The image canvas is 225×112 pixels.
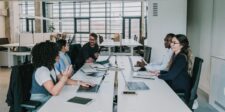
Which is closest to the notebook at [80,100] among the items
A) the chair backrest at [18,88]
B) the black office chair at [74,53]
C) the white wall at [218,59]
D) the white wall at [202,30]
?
the chair backrest at [18,88]

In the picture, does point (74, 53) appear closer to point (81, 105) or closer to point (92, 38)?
point (92, 38)

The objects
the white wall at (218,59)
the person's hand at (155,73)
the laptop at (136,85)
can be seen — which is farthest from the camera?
the white wall at (218,59)

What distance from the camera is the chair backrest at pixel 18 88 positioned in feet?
7.77

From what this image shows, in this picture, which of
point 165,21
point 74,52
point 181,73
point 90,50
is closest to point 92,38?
point 90,50

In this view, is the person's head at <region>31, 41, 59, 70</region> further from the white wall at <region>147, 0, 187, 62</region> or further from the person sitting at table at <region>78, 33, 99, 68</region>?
the white wall at <region>147, 0, 187, 62</region>

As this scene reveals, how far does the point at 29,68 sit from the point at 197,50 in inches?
161

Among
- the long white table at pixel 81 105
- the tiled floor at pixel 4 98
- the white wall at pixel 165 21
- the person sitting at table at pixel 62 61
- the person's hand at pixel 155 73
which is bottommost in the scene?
the tiled floor at pixel 4 98

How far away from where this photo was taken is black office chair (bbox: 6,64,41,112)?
2.33 metres

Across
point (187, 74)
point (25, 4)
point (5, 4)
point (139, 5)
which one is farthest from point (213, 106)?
point (25, 4)

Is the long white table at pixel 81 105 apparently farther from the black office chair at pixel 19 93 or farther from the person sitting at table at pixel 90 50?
the person sitting at table at pixel 90 50

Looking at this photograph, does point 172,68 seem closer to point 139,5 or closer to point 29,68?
point 29,68

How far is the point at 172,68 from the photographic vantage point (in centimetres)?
300

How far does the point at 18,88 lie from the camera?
239 cm

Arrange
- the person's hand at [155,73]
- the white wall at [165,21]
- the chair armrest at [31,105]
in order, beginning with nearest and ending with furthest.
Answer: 1. the chair armrest at [31,105]
2. the person's hand at [155,73]
3. the white wall at [165,21]
